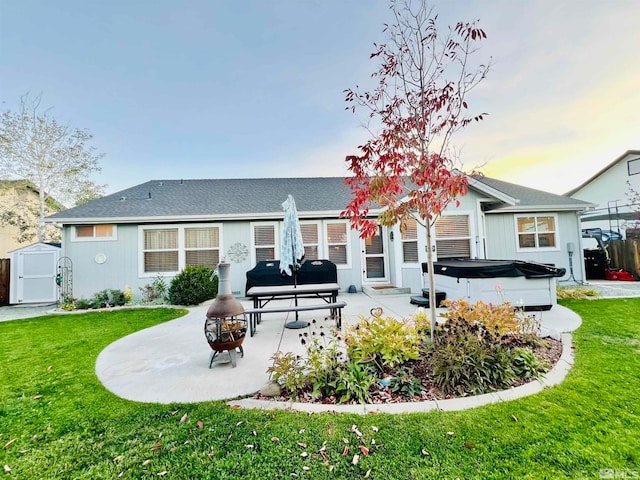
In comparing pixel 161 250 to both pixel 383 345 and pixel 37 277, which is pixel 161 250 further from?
pixel 383 345

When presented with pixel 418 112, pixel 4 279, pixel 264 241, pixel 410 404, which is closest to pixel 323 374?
pixel 410 404

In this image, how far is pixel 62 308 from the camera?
8164mm

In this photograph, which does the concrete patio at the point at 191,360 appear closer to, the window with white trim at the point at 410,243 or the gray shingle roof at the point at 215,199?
the window with white trim at the point at 410,243

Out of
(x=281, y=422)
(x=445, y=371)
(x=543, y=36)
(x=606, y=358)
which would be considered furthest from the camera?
(x=543, y=36)

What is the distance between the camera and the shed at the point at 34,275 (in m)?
9.27

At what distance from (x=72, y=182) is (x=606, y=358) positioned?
2138 centimetres

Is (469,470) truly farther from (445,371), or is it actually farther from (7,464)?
(7,464)

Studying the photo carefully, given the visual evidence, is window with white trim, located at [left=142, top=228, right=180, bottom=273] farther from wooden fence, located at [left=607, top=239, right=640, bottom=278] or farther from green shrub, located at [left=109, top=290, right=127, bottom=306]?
wooden fence, located at [left=607, top=239, right=640, bottom=278]

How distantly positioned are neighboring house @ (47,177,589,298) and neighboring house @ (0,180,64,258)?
25.0 feet

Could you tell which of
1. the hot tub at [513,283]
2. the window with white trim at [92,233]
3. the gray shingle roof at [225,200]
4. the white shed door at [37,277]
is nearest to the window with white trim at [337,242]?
the gray shingle roof at [225,200]

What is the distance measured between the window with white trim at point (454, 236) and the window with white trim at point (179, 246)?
7.44 m

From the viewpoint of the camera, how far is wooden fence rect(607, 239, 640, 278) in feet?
35.1

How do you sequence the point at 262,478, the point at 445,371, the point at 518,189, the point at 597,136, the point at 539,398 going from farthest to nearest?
the point at 518,189 → the point at 597,136 → the point at 445,371 → the point at 539,398 → the point at 262,478

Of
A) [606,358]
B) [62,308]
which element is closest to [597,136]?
[606,358]
